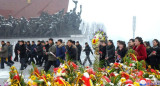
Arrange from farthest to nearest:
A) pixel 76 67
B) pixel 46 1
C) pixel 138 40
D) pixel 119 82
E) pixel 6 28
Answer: pixel 46 1 → pixel 6 28 → pixel 138 40 → pixel 76 67 → pixel 119 82

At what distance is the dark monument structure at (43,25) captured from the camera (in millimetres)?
14598

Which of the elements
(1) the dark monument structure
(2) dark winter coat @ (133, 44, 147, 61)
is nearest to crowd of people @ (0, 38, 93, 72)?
(2) dark winter coat @ (133, 44, 147, 61)

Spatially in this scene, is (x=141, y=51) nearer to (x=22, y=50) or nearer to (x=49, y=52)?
(x=49, y=52)

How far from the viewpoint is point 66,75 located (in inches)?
97.6

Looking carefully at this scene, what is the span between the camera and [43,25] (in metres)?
14.7

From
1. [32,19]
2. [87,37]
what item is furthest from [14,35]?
[87,37]

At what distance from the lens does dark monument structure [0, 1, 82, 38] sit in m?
14.6

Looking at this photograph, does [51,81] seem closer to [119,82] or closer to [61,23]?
[119,82]

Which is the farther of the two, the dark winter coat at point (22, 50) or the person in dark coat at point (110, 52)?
the dark winter coat at point (22, 50)

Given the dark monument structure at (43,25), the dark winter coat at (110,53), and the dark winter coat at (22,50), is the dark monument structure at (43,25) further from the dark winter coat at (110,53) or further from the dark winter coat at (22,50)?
the dark winter coat at (110,53)

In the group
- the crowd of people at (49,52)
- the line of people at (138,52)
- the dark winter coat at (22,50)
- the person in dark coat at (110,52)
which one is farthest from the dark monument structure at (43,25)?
the person in dark coat at (110,52)

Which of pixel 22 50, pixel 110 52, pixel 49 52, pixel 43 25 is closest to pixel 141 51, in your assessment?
pixel 110 52

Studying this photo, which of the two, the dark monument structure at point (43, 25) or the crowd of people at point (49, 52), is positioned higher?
the dark monument structure at point (43, 25)

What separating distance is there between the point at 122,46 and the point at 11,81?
3369 mm
